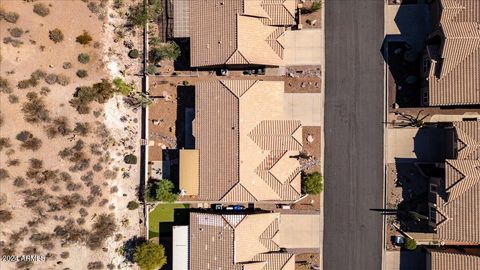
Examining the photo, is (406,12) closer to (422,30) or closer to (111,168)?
(422,30)

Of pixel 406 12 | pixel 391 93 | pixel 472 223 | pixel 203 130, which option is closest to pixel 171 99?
pixel 203 130

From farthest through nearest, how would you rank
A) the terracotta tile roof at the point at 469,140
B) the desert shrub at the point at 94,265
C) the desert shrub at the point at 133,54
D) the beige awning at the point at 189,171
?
the desert shrub at the point at 94,265 < the desert shrub at the point at 133,54 < the beige awning at the point at 189,171 < the terracotta tile roof at the point at 469,140

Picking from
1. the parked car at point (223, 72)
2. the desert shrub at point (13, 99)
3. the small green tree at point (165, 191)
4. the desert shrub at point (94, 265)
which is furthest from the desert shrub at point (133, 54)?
the desert shrub at point (94, 265)

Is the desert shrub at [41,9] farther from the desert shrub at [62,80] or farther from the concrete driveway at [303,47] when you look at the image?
the concrete driveway at [303,47]

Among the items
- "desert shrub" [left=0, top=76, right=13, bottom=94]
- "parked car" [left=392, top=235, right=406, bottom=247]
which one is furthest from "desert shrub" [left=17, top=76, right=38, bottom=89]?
"parked car" [left=392, top=235, right=406, bottom=247]

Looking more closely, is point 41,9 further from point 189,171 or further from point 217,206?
point 217,206

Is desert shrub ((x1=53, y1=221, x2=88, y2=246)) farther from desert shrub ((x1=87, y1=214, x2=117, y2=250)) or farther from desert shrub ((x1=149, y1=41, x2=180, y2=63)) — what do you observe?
desert shrub ((x1=149, y1=41, x2=180, y2=63))

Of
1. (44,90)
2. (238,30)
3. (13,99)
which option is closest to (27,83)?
(44,90)
